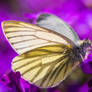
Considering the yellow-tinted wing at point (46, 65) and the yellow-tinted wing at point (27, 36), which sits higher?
the yellow-tinted wing at point (27, 36)

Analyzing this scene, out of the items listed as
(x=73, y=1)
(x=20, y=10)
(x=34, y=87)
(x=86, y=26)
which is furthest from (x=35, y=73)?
(x=20, y=10)

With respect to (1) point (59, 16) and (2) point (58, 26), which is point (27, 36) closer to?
(2) point (58, 26)

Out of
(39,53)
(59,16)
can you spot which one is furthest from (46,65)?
(59,16)

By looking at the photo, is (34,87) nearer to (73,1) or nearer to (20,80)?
(20,80)

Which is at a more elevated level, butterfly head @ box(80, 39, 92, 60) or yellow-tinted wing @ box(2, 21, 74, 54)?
yellow-tinted wing @ box(2, 21, 74, 54)

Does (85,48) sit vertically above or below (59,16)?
below
